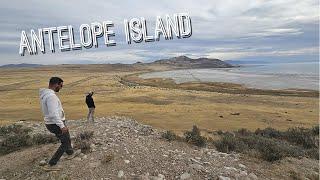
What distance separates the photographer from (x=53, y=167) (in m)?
11.0

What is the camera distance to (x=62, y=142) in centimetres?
1062

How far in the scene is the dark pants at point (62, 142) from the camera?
10344 mm

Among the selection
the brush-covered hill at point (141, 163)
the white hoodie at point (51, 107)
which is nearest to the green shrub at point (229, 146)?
the brush-covered hill at point (141, 163)

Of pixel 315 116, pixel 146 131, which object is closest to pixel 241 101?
pixel 315 116

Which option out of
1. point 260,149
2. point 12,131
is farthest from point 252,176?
point 12,131

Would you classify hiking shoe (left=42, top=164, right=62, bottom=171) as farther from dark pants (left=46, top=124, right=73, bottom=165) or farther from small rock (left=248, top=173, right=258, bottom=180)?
small rock (left=248, top=173, right=258, bottom=180)

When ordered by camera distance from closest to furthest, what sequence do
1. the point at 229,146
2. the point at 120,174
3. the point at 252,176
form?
the point at 120,174, the point at 252,176, the point at 229,146

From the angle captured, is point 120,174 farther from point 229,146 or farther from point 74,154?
point 229,146

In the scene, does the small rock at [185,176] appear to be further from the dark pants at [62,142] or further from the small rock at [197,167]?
the dark pants at [62,142]

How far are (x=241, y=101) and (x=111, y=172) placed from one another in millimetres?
36409

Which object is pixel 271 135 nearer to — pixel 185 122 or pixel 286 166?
pixel 286 166

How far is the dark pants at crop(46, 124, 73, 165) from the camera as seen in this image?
33.9 feet

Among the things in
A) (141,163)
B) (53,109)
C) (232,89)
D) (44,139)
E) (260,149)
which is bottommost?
(232,89)

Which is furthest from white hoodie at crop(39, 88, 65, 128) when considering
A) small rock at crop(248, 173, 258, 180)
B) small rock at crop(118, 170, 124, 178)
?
small rock at crop(248, 173, 258, 180)
